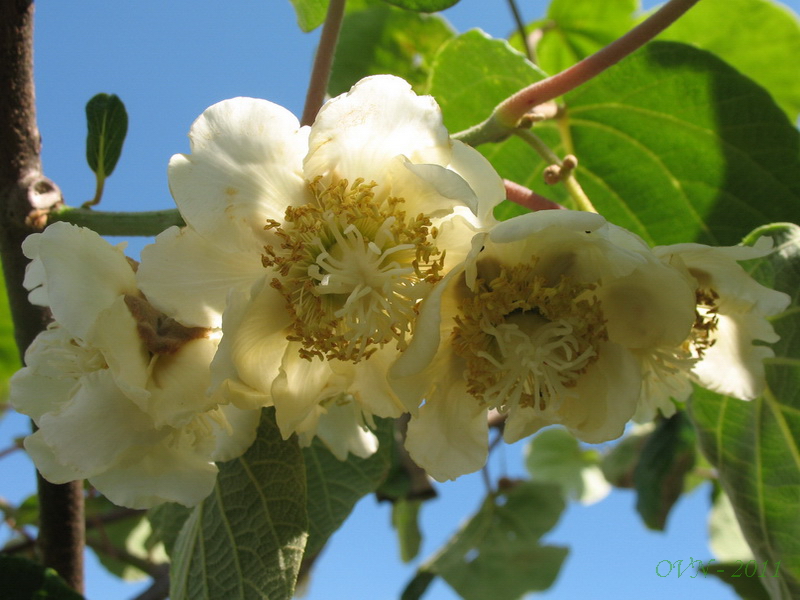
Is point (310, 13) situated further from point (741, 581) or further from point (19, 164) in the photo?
point (741, 581)

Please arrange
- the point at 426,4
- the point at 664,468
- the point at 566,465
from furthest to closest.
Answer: the point at 566,465 < the point at 664,468 < the point at 426,4

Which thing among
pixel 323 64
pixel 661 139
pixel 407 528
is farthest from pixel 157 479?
pixel 407 528

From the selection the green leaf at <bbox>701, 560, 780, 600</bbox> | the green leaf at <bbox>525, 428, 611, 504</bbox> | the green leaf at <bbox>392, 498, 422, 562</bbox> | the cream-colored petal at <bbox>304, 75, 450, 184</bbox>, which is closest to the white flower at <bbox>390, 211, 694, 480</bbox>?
the cream-colored petal at <bbox>304, 75, 450, 184</bbox>

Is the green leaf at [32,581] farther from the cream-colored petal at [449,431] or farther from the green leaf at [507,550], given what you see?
the green leaf at [507,550]

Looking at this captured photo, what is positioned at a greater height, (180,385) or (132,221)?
(132,221)

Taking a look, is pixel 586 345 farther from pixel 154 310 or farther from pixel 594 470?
pixel 594 470

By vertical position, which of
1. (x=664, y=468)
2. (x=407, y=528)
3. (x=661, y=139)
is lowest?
(x=407, y=528)

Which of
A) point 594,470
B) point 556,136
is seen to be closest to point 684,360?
point 556,136
